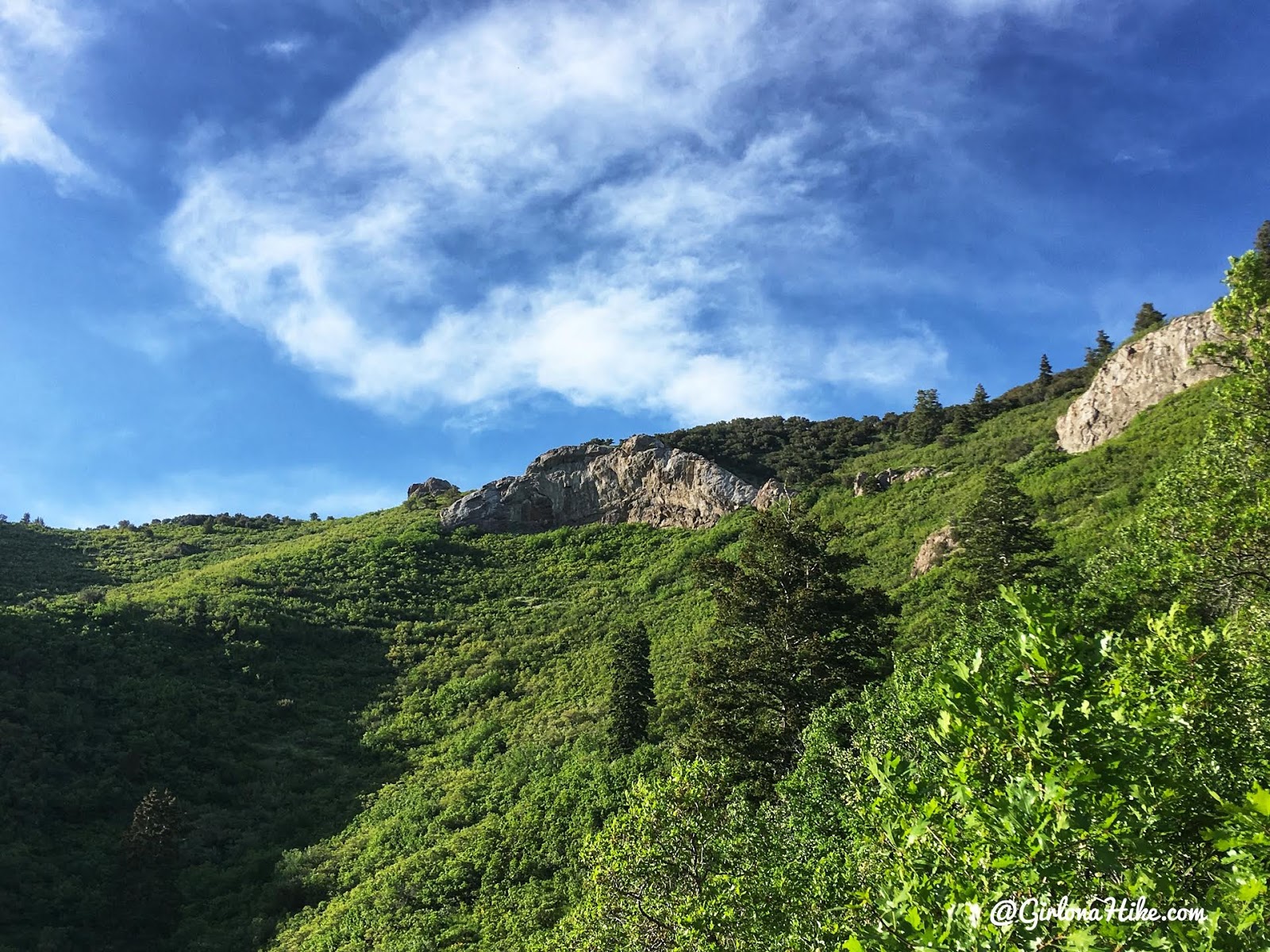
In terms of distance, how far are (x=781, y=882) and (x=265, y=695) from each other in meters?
40.4

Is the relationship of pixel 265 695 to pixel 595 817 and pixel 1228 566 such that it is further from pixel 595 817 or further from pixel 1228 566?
pixel 1228 566

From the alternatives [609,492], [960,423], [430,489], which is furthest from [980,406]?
[430,489]

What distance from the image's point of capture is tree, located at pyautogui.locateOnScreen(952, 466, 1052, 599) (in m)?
23.5

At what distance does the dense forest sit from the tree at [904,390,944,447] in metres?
2.56

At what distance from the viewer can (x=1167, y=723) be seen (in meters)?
6.29

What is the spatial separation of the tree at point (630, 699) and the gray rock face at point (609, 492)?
112 ft

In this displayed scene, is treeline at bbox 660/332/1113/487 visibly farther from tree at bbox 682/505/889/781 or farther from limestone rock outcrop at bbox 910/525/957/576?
tree at bbox 682/505/889/781

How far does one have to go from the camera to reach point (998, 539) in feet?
78.4

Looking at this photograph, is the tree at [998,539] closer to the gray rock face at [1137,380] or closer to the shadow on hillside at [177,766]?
the gray rock face at [1137,380]

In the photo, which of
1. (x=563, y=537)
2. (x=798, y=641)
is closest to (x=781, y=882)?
(x=798, y=641)

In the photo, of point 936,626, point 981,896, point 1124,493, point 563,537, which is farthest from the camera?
point 563,537

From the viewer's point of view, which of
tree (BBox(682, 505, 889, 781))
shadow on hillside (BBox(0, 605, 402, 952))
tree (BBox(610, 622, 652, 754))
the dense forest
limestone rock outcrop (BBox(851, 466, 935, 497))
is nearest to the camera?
the dense forest

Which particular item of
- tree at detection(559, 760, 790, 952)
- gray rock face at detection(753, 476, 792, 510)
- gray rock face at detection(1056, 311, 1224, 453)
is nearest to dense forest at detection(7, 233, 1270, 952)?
tree at detection(559, 760, 790, 952)

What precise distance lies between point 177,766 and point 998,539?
37.7m
